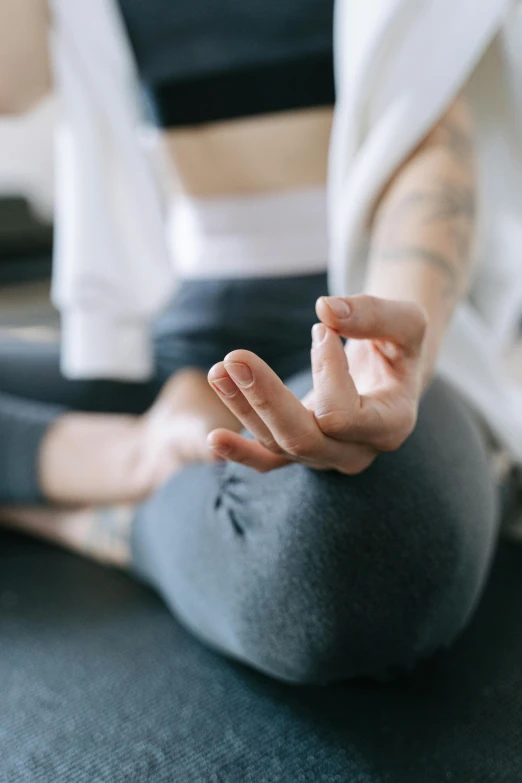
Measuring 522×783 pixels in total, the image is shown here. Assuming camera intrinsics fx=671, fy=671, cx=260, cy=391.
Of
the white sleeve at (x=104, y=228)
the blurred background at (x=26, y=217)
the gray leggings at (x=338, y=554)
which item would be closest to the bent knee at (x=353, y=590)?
the gray leggings at (x=338, y=554)

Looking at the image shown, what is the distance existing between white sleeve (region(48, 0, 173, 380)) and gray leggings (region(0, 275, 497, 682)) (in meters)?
0.24

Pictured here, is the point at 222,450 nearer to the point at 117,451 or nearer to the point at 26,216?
the point at 117,451

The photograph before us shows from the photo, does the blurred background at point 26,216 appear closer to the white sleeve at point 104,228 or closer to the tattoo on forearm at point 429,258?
the white sleeve at point 104,228

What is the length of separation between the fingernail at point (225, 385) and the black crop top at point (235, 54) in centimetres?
34

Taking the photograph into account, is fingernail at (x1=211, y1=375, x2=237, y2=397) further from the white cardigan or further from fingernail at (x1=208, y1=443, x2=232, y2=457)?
the white cardigan

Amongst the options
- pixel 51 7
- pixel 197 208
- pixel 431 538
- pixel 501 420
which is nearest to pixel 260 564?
pixel 431 538

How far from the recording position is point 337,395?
0.74ft

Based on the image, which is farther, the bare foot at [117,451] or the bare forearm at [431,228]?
the bare foot at [117,451]

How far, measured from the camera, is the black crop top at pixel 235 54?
0.48 meters

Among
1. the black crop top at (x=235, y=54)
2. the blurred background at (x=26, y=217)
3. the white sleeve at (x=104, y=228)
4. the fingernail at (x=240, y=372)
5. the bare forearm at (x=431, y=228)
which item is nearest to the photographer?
the fingernail at (x=240, y=372)

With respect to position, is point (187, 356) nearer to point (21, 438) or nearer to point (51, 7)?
point (21, 438)

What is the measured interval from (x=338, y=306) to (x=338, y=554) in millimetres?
115

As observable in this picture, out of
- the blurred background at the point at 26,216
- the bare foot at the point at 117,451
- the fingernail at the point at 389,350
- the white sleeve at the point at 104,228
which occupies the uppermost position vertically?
the fingernail at the point at 389,350

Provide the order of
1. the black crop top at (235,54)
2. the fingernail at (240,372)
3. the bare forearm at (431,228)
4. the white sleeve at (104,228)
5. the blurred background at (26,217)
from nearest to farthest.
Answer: the fingernail at (240,372), the bare forearm at (431,228), the black crop top at (235,54), the white sleeve at (104,228), the blurred background at (26,217)
